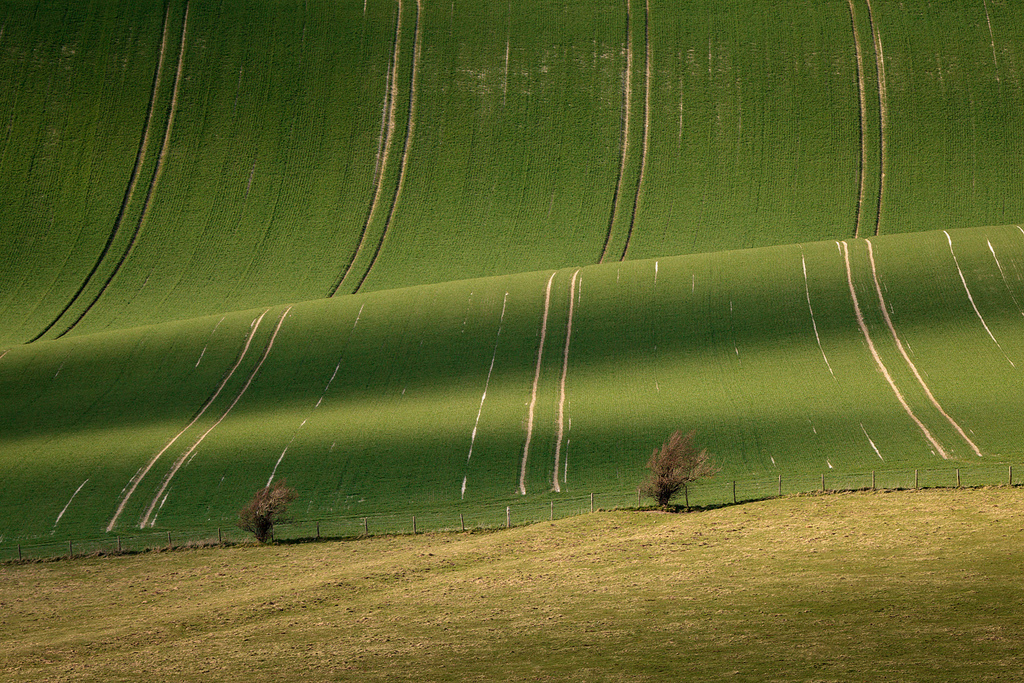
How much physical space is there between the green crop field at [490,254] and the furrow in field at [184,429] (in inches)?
10.4

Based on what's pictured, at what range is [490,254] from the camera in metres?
75.5

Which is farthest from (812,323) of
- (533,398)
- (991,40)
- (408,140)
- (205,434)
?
(991,40)

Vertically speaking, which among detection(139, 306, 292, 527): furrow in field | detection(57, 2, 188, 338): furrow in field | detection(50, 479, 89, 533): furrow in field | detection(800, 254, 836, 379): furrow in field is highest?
detection(57, 2, 188, 338): furrow in field

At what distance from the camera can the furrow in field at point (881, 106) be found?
76075 mm

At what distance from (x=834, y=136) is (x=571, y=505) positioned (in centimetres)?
5552

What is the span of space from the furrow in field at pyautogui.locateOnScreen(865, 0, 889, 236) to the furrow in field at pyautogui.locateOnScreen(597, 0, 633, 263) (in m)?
20.6

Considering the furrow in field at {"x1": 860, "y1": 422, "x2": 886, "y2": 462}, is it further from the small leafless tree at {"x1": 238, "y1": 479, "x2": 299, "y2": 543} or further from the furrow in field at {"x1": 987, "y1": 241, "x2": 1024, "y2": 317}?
the small leafless tree at {"x1": 238, "y1": 479, "x2": 299, "y2": 543}

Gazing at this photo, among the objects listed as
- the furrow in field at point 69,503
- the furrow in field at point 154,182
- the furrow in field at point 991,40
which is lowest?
the furrow in field at point 69,503

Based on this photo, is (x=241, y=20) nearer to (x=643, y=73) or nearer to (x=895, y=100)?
(x=643, y=73)

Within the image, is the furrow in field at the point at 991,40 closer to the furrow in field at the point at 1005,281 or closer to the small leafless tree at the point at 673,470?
the furrow in field at the point at 1005,281

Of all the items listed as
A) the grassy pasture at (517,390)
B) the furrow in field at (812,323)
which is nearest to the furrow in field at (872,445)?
the grassy pasture at (517,390)

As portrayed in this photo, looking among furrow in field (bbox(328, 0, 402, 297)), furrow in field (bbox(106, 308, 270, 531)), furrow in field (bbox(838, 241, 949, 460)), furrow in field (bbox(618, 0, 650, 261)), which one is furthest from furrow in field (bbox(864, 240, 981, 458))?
furrow in field (bbox(328, 0, 402, 297))

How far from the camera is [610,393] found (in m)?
49.9

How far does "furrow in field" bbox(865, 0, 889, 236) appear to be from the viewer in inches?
2995
